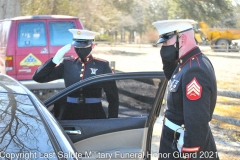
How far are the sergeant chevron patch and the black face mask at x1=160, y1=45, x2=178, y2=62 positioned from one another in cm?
32

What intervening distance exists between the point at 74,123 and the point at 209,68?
1339 mm

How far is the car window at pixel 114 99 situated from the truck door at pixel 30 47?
496 centimetres

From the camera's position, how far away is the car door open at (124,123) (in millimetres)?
3465

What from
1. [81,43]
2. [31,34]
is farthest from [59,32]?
[81,43]

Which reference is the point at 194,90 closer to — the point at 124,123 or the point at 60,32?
the point at 124,123

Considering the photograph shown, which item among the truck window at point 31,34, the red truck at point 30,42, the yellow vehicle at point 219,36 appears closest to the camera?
the red truck at point 30,42

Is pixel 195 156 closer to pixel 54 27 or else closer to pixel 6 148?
pixel 6 148

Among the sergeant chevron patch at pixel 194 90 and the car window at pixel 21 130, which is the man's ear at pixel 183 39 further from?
the car window at pixel 21 130

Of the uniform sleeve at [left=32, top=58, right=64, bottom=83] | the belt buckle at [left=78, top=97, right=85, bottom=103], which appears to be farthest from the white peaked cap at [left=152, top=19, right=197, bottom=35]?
the uniform sleeve at [left=32, top=58, right=64, bottom=83]

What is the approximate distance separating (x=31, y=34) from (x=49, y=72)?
444cm

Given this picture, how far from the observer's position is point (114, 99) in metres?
3.62

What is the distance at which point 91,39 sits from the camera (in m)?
4.30

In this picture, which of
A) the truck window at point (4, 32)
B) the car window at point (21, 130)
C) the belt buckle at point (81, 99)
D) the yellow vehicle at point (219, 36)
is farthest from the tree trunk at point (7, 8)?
the yellow vehicle at point (219, 36)

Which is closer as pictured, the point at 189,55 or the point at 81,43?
the point at 189,55
